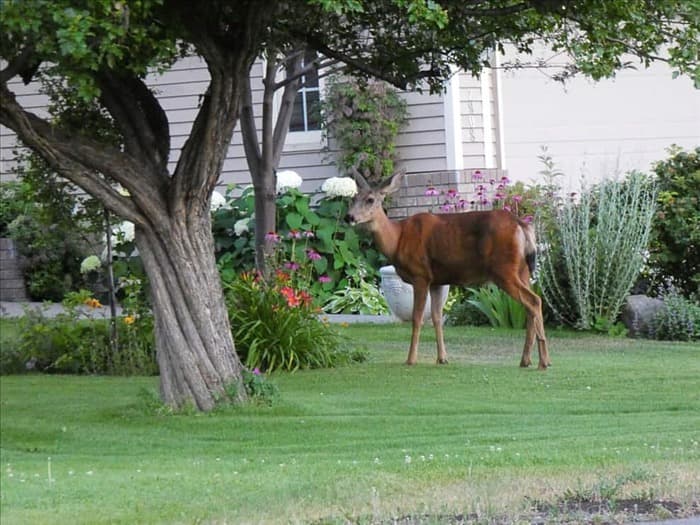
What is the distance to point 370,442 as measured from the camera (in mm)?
9602

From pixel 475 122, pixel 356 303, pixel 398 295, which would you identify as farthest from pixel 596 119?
pixel 398 295

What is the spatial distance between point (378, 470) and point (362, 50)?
5792 mm

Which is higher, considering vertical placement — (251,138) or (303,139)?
(303,139)

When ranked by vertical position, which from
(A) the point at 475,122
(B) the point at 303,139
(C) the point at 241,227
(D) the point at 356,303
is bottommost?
(D) the point at 356,303

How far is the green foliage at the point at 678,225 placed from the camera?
1758cm

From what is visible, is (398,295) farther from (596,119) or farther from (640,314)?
(596,119)

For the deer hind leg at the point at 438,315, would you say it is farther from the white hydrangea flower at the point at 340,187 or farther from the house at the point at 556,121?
the house at the point at 556,121

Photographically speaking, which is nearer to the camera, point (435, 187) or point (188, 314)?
point (188, 314)

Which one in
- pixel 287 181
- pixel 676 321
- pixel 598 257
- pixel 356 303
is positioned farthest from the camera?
pixel 287 181

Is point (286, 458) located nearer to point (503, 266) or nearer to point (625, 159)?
point (503, 266)

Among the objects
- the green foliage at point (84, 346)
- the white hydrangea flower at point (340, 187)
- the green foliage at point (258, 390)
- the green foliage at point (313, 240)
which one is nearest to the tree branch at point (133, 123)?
the green foliage at point (258, 390)

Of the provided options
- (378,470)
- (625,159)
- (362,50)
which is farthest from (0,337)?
(625,159)

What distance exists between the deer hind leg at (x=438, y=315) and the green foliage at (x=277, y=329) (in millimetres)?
959

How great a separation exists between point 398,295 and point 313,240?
236cm
